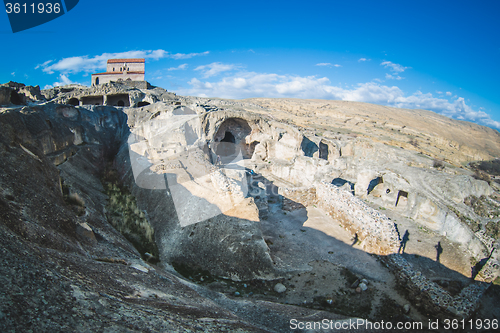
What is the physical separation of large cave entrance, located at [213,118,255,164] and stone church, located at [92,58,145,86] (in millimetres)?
23566

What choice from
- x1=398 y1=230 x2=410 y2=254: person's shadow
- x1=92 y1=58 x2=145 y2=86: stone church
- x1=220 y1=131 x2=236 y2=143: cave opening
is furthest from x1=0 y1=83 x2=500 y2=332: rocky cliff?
x1=92 y1=58 x2=145 y2=86: stone church

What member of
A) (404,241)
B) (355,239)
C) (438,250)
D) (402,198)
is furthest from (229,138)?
(438,250)

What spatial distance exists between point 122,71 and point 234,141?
26.5 metres

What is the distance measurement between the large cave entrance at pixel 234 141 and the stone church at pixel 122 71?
23566 millimetres

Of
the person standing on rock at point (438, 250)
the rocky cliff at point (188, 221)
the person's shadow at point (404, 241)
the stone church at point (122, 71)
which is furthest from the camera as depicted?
the stone church at point (122, 71)

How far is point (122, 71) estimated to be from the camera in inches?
1549

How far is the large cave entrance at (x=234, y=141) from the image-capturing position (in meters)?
22.5

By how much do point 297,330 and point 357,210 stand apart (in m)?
6.19

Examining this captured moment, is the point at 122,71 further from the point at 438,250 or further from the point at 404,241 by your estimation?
the point at 438,250

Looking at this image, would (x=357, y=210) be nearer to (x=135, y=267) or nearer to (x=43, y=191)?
(x=135, y=267)

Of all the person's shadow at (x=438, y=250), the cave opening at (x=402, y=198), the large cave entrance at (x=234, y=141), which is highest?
the large cave entrance at (x=234, y=141)

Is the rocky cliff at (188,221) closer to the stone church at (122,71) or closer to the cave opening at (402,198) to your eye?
the cave opening at (402,198)

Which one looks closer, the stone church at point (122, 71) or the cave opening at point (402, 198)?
the cave opening at point (402, 198)

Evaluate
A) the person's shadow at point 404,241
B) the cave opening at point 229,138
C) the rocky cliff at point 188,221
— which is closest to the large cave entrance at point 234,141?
the cave opening at point 229,138
